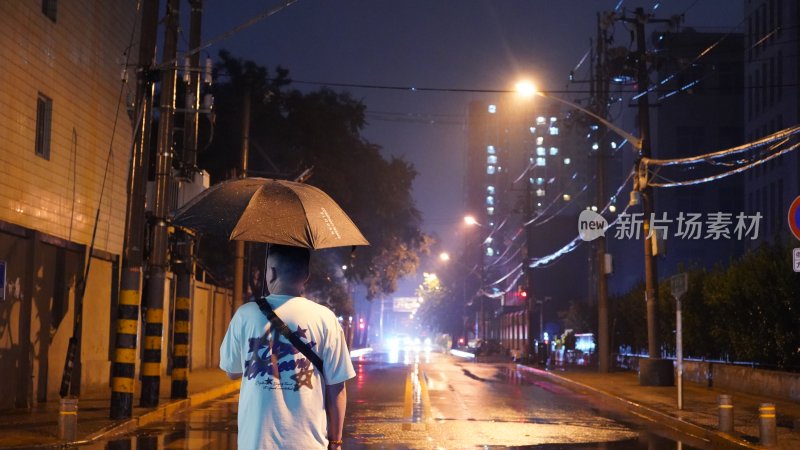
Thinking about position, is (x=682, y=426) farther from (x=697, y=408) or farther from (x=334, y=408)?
(x=334, y=408)

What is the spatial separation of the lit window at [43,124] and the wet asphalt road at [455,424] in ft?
18.2

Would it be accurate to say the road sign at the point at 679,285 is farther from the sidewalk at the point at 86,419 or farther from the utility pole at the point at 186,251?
the sidewalk at the point at 86,419

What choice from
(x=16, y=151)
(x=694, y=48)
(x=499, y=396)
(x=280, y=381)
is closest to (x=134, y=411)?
(x=16, y=151)

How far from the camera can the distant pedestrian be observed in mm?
5023

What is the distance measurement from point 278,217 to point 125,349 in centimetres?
1141

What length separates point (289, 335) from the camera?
5059 millimetres

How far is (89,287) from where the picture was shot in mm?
22391

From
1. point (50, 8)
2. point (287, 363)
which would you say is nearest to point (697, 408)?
point (50, 8)

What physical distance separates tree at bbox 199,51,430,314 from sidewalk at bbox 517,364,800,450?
622 inches

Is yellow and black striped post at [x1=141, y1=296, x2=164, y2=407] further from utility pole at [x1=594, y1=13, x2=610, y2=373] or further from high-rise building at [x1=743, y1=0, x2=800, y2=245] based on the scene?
high-rise building at [x1=743, y1=0, x2=800, y2=245]

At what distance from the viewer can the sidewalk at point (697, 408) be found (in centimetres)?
1566

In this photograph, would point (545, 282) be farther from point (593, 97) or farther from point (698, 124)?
point (593, 97)

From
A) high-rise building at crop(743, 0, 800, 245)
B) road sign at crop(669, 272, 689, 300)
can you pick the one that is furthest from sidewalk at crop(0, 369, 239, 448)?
high-rise building at crop(743, 0, 800, 245)

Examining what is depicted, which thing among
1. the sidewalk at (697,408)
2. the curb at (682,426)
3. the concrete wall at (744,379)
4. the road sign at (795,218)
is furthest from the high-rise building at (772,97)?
the road sign at (795,218)
